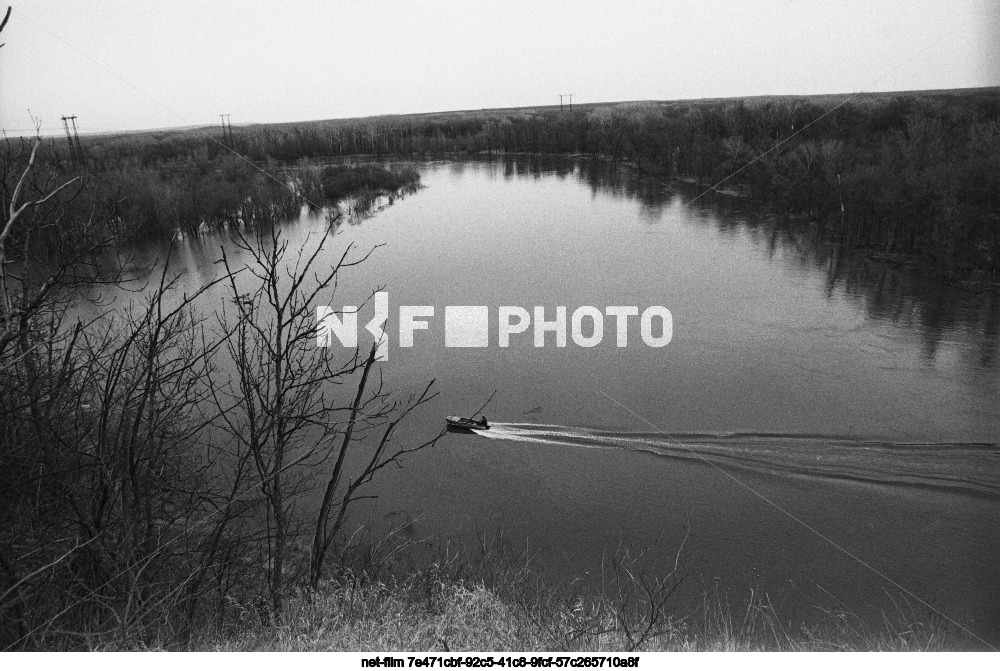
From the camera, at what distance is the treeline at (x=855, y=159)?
15570 mm

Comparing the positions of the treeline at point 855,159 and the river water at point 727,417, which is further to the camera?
the treeline at point 855,159

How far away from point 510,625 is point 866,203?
17087 millimetres

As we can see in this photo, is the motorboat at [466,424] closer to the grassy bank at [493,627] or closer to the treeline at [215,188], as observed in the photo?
the grassy bank at [493,627]

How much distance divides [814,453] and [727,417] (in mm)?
1319

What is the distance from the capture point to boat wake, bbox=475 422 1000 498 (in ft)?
27.9

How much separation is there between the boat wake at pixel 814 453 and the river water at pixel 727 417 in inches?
1.3

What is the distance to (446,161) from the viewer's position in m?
40.8

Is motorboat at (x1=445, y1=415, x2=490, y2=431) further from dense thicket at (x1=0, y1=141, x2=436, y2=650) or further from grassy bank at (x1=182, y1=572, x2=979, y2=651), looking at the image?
grassy bank at (x1=182, y1=572, x2=979, y2=651)

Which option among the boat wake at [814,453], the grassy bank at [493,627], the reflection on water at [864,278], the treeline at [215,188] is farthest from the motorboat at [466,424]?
the treeline at [215,188]

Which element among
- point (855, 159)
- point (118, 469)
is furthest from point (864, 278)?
point (118, 469)

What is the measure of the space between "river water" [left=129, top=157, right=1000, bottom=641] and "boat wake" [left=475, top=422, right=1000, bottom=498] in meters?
0.03

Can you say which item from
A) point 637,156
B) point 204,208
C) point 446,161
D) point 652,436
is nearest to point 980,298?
point 652,436

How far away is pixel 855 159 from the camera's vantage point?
748 inches

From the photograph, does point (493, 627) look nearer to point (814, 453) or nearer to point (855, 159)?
point (814, 453)
